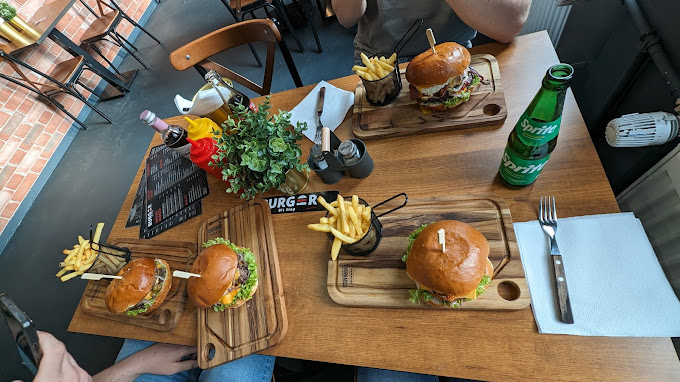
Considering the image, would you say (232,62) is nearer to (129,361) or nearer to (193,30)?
(193,30)

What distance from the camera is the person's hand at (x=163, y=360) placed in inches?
55.4

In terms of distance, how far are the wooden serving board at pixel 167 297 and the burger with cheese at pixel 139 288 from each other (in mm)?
35

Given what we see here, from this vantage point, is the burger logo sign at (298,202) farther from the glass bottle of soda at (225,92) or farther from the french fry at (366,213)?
the glass bottle of soda at (225,92)

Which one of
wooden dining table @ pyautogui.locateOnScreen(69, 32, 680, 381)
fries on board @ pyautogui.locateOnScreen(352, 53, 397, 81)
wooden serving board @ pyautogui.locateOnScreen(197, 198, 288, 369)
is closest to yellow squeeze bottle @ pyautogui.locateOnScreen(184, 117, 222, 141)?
wooden dining table @ pyautogui.locateOnScreen(69, 32, 680, 381)

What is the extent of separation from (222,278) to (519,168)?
1.00 m

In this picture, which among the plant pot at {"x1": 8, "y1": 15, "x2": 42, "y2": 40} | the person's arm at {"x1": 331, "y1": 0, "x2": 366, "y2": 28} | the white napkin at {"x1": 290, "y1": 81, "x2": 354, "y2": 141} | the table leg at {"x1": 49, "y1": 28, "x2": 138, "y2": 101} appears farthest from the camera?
the table leg at {"x1": 49, "y1": 28, "x2": 138, "y2": 101}

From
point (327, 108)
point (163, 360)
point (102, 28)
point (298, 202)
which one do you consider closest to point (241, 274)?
point (298, 202)

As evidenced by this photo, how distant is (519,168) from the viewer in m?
0.97

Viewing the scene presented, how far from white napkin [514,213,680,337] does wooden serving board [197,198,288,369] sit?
30.8 inches

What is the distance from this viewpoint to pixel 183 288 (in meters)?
1.26

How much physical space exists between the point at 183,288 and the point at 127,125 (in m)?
3.71

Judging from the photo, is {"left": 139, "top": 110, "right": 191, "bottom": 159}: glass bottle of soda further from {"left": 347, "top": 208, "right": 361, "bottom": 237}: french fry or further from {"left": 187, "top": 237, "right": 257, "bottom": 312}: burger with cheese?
{"left": 347, "top": 208, "right": 361, "bottom": 237}: french fry

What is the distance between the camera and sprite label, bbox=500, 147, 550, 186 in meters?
0.94

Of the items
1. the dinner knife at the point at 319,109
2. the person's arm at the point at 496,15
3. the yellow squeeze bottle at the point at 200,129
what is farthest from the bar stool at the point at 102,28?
the person's arm at the point at 496,15
